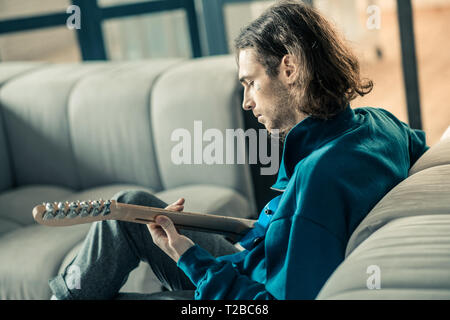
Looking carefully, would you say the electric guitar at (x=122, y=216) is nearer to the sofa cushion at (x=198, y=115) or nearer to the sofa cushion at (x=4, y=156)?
the sofa cushion at (x=198, y=115)

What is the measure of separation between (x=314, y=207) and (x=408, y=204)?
14 centimetres

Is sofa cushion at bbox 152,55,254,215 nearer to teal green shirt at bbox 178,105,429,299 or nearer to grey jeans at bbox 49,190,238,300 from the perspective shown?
grey jeans at bbox 49,190,238,300

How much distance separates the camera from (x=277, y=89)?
1129mm

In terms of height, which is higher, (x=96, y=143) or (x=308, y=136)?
(x=308, y=136)

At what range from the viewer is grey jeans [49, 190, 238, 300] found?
1.29 meters

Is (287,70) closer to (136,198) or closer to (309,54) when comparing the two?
(309,54)

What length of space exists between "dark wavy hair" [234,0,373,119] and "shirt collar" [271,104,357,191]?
0.7 inches

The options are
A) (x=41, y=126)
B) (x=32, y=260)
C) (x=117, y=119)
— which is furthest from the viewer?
(x=41, y=126)

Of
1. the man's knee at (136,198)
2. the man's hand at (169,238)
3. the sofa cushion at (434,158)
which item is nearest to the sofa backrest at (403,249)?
the sofa cushion at (434,158)

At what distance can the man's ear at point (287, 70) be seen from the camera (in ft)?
3.61

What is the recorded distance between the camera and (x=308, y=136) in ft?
3.36

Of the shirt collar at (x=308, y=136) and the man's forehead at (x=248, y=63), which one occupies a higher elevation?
the man's forehead at (x=248, y=63)

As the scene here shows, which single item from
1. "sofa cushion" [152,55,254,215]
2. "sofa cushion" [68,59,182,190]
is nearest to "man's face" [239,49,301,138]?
"sofa cushion" [152,55,254,215]

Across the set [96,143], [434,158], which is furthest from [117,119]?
[434,158]
